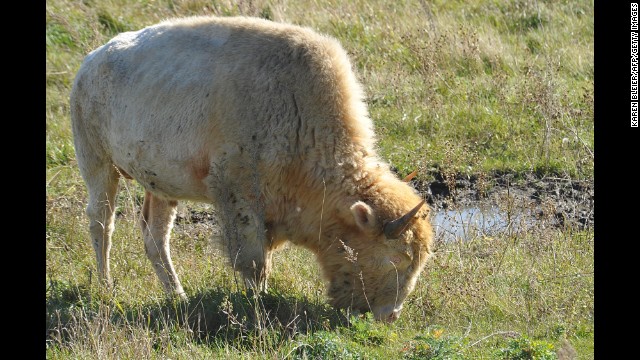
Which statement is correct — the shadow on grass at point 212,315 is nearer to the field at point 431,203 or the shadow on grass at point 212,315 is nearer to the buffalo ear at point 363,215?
the field at point 431,203

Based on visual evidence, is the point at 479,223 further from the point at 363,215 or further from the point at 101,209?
the point at 101,209

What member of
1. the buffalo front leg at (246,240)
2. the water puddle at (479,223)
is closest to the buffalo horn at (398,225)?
the buffalo front leg at (246,240)

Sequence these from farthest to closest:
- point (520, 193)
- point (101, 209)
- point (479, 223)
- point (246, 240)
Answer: point (520, 193) → point (479, 223) → point (101, 209) → point (246, 240)

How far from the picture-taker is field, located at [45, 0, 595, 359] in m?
6.04

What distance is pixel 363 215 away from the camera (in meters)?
6.36

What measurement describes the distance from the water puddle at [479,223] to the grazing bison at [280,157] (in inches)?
49.4

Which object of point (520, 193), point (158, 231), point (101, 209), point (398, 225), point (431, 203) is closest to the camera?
point (398, 225)

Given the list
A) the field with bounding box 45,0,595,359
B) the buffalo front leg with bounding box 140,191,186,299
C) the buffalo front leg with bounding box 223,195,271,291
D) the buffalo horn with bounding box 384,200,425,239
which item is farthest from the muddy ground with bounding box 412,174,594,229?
the buffalo front leg with bounding box 140,191,186,299

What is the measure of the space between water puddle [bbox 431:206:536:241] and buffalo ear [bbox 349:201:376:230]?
1.35 meters

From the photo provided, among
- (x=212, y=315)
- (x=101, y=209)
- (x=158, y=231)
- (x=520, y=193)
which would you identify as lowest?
(x=520, y=193)

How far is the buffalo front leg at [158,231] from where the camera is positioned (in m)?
7.66

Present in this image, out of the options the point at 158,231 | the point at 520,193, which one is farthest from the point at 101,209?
the point at 520,193

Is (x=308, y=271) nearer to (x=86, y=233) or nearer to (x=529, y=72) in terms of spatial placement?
(x=86, y=233)

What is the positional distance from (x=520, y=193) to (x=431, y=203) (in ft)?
3.15
